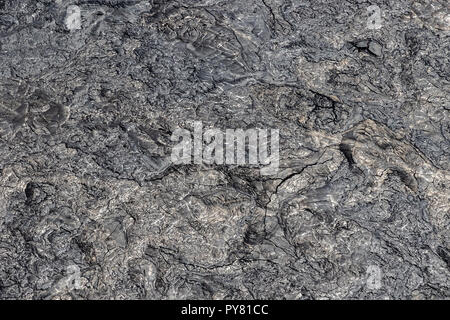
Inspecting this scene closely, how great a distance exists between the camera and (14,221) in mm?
1665

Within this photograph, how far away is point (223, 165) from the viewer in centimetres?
173

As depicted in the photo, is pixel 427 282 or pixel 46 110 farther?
pixel 46 110

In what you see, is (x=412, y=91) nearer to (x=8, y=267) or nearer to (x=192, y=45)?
(x=192, y=45)
